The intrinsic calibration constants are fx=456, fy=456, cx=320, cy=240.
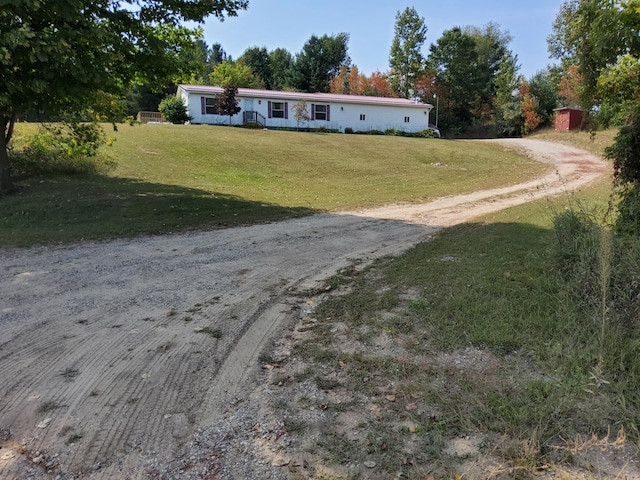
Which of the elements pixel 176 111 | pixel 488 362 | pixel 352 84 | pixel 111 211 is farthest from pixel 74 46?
pixel 352 84

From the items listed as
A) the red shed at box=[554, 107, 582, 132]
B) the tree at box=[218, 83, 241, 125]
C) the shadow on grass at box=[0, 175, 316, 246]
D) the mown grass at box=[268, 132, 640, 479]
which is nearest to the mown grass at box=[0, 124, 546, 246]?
the shadow on grass at box=[0, 175, 316, 246]

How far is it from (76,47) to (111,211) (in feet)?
11.7

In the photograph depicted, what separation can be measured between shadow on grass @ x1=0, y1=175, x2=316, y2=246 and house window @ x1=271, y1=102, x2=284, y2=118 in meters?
23.2

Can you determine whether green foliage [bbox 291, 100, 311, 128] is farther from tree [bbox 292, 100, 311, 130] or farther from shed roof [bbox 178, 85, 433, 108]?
shed roof [bbox 178, 85, 433, 108]

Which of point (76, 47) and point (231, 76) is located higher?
point (231, 76)

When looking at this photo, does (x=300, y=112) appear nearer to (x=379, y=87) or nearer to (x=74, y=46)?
(x=379, y=87)

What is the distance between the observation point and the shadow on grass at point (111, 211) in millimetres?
8719

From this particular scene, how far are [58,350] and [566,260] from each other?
197 inches

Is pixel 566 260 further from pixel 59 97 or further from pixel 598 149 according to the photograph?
pixel 598 149

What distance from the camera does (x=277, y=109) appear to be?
3584cm

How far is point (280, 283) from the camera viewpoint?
567 cm

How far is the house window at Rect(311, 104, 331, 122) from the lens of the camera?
36688 mm

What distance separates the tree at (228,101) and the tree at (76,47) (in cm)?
1978

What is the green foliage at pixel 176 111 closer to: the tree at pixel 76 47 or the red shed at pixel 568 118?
the tree at pixel 76 47
